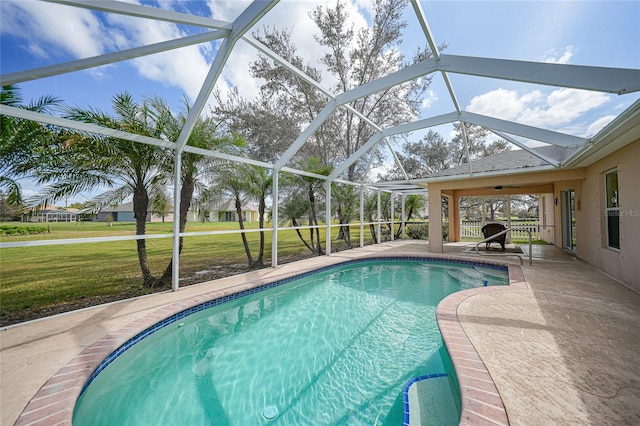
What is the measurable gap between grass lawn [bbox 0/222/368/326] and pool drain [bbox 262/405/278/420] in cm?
559

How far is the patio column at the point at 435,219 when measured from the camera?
13.2m

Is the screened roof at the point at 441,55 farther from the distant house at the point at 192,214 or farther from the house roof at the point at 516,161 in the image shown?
the distant house at the point at 192,214

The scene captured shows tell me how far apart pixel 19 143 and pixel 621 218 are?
45.1ft

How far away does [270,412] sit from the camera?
3.21 m

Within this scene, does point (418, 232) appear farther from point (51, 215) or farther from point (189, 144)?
point (51, 215)

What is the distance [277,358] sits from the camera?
4.41m

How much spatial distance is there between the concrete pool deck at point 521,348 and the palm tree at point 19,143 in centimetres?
Result: 292

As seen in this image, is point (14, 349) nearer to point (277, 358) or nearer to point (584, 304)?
point (277, 358)

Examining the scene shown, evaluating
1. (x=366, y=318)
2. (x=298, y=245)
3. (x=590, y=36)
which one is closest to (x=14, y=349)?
(x=366, y=318)

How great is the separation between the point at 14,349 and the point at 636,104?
10.1m

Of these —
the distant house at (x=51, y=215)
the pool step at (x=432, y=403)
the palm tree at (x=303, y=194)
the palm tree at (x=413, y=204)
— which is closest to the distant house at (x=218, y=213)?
the palm tree at (x=303, y=194)

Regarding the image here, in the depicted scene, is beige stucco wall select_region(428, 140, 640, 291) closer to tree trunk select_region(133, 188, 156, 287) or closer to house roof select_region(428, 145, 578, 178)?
house roof select_region(428, 145, 578, 178)

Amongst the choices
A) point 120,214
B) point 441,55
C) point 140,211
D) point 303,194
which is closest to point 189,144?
point 140,211

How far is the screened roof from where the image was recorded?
452 centimetres
